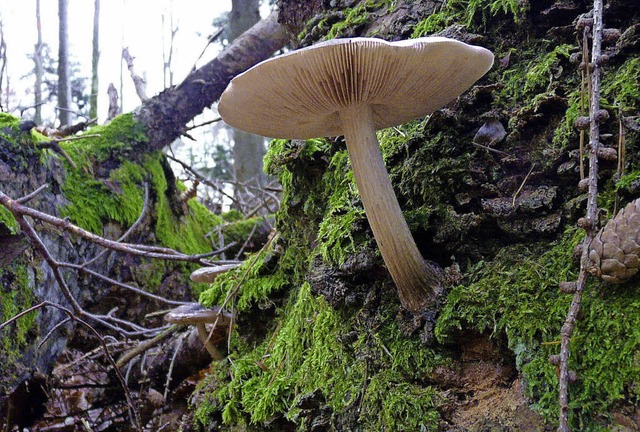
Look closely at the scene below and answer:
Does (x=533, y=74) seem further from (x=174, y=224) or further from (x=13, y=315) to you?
(x=174, y=224)

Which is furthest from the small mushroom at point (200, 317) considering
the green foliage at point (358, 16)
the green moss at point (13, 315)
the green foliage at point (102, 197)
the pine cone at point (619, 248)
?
the pine cone at point (619, 248)

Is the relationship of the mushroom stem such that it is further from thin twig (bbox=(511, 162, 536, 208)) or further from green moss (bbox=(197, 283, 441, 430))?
thin twig (bbox=(511, 162, 536, 208))

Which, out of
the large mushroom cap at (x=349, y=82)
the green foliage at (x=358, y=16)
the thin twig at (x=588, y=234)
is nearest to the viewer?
the thin twig at (x=588, y=234)

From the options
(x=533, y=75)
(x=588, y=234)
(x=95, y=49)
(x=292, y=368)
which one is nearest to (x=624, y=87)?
(x=533, y=75)

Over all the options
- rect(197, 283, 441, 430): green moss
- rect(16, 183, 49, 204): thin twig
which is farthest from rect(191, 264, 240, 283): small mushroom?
rect(16, 183, 49, 204): thin twig

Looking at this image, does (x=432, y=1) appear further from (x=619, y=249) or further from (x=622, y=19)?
(x=619, y=249)

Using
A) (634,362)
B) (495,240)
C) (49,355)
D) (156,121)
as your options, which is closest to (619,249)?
(634,362)

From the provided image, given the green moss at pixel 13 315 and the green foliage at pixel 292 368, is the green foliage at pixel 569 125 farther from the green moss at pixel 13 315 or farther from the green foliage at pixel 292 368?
the green moss at pixel 13 315

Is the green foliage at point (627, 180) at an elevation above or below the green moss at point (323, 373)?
above
